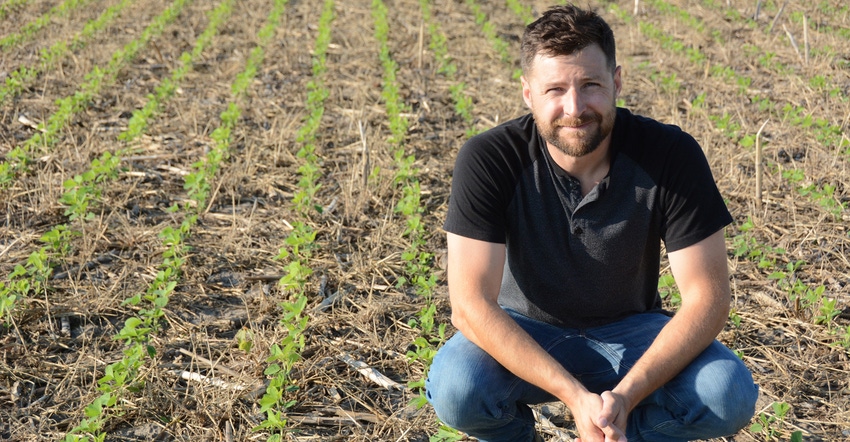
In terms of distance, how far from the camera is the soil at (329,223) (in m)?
3.36

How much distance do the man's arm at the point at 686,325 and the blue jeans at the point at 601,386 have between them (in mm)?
100

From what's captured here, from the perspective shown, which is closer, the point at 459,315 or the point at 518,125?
the point at 459,315

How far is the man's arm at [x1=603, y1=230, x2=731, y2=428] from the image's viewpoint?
8.29 ft

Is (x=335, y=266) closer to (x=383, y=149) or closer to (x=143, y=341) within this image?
(x=143, y=341)

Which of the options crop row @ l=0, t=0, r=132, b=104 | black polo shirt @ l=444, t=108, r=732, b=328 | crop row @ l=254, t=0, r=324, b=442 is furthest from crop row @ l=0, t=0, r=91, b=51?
black polo shirt @ l=444, t=108, r=732, b=328

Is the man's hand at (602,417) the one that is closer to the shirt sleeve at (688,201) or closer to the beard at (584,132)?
the shirt sleeve at (688,201)

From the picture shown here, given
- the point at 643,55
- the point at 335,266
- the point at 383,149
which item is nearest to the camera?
the point at 335,266

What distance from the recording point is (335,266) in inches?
178

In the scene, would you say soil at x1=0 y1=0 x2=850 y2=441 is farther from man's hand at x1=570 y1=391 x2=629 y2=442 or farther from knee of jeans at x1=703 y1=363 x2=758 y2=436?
man's hand at x1=570 y1=391 x2=629 y2=442

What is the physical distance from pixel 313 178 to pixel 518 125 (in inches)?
107

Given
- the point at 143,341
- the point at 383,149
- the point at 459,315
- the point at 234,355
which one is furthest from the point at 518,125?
the point at 383,149

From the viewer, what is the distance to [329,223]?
198 inches

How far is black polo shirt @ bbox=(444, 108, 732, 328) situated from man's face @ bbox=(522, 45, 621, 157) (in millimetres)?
118

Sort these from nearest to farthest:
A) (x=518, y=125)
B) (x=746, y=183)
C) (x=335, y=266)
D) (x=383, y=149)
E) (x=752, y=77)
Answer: (x=518, y=125)
(x=335, y=266)
(x=746, y=183)
(x=383, y=149)
(x=752, y=77)
